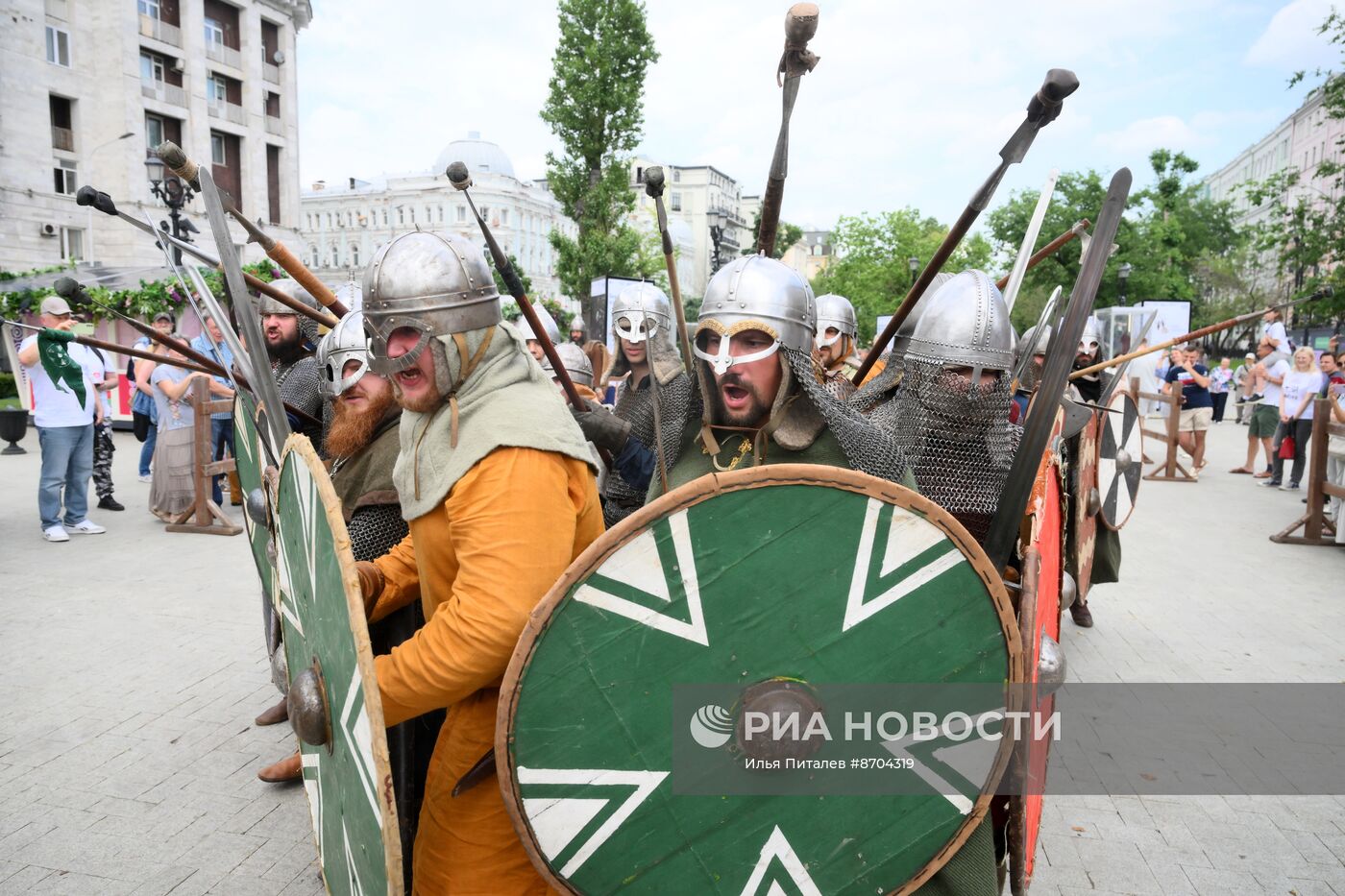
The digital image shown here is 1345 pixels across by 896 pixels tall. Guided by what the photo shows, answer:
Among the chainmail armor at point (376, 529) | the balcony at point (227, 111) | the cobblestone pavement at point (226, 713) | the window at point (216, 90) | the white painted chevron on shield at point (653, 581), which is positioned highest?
the window at point (216, 90)

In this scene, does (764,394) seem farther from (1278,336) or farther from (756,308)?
(1278,336)

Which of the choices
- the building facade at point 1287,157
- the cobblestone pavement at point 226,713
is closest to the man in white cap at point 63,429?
the cobblestone pavement at point 226,713

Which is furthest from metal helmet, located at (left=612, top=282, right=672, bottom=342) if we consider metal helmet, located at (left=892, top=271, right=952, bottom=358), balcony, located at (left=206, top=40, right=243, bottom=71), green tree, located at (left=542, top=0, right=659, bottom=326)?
balcony, located at (left=206, top=40, right=243, bottom=71)

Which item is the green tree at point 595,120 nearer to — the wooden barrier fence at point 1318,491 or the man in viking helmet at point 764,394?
the wooden barrier fence at point 1318,491

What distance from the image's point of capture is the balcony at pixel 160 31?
31.0 meters

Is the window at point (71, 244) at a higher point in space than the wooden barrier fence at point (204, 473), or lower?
higher

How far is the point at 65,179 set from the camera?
29.6 m

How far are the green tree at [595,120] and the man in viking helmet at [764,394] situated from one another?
2091 cm

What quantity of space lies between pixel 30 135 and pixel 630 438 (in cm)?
3234

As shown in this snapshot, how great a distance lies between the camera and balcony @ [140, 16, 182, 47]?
31.0 meters

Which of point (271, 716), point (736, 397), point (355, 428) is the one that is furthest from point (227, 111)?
point (736, 397)

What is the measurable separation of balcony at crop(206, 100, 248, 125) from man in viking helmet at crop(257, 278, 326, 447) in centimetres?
3509

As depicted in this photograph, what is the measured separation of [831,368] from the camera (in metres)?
4.80

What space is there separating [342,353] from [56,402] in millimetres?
5901
